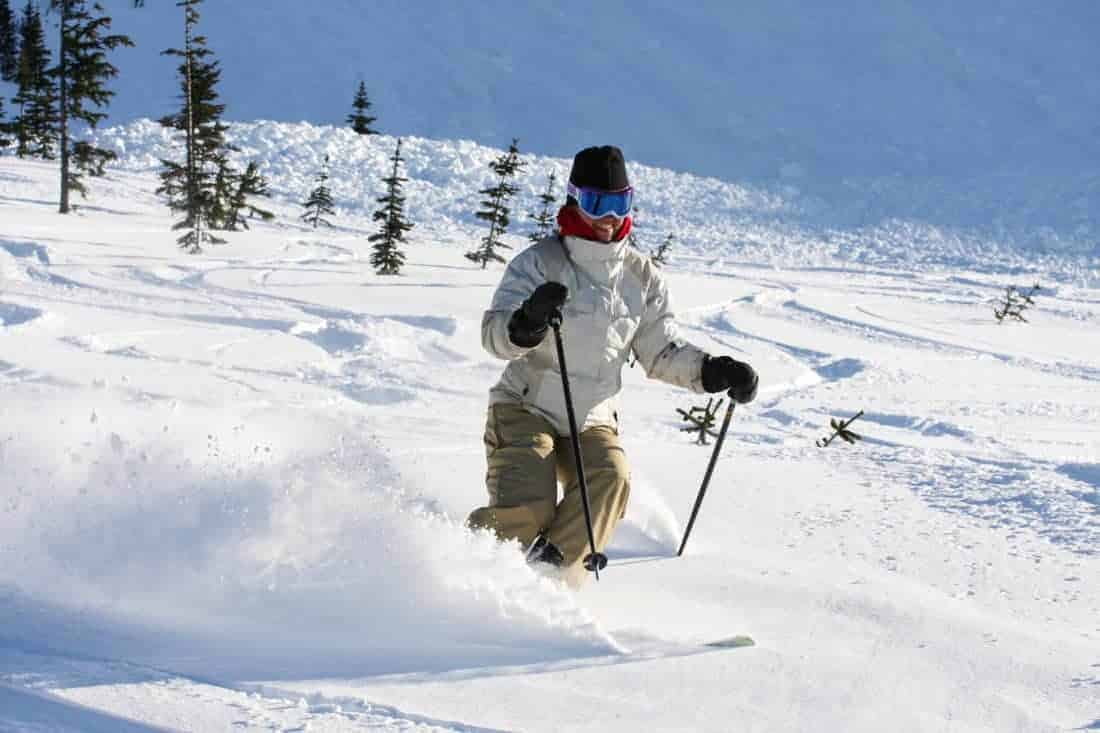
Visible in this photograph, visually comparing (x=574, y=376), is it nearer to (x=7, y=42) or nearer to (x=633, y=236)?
(x=633, y=236)

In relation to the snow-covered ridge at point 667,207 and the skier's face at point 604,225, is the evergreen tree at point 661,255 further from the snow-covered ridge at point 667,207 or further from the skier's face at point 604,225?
the skier's face at point 604,225

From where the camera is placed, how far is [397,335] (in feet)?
Result: 34.7

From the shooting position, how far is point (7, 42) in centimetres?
5975

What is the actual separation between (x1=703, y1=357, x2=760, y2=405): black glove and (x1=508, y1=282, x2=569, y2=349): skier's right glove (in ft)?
2.63

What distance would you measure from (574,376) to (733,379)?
592 millimetres

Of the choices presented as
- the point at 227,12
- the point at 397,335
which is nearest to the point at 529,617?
the point at 397,335

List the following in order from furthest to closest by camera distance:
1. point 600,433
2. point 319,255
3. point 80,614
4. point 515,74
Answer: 1. point 515,74
2. point 319,255
3. point 600,433
4. point 80,614

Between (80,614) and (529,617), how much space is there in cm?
126

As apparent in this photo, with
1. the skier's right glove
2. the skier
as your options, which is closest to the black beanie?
the skier

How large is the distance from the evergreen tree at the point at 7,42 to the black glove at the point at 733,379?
6360 cm

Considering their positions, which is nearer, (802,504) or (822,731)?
(822,731)

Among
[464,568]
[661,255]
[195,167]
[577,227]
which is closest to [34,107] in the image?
[195,167]

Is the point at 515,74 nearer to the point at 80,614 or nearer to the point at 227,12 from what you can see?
the point at 227,12

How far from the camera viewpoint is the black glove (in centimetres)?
398
